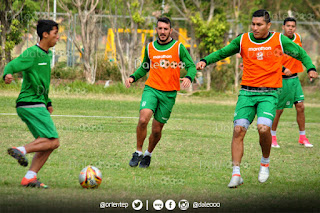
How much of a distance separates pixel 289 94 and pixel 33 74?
5979mm

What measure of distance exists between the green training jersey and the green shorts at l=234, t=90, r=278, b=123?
100 inches

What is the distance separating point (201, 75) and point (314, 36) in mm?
6759

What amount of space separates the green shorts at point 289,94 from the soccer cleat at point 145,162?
371cm

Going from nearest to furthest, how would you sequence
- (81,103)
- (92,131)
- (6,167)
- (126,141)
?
(6,167), (126,141), (92,131), (81,103)

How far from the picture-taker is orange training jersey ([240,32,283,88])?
7.01m

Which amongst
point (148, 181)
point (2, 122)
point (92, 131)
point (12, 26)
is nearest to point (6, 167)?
point (148, 181)

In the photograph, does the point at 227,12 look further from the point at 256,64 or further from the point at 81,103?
the point at 256,64

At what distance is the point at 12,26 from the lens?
19422 mm

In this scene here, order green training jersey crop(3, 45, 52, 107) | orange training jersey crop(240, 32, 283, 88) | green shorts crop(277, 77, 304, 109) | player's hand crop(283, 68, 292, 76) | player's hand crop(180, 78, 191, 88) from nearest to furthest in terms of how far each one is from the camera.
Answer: green training jersey crop(3, 45, 52, 107)
orange training jersey crop(240, 32, 283, 88)
player's hand crop(180, 78, 191, 88)
player's hand crop(283, 68, 292, 76)
green shorts crop(277, 77, 304, 109)

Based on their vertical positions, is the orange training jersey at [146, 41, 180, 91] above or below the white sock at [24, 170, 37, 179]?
above

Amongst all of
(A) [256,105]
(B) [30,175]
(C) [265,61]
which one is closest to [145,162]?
(A) [256,105]

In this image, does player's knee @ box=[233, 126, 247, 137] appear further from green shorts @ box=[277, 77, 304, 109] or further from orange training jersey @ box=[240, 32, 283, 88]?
green shorts @ box=[277, 77, 304, 109]

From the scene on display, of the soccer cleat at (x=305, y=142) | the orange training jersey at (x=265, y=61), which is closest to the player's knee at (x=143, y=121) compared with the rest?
the orange training jersey at (x=265, y=61)

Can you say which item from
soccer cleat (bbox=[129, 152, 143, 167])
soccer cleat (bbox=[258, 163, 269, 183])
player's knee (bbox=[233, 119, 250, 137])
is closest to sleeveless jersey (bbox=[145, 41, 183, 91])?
soccer cleat (bbox=[129, 152, 143, 167])
